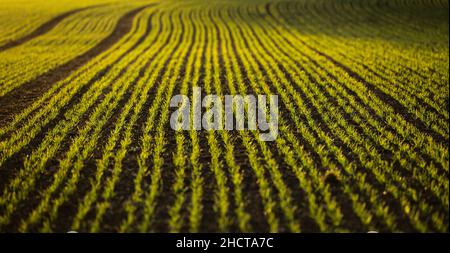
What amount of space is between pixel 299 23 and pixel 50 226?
36.2 meters

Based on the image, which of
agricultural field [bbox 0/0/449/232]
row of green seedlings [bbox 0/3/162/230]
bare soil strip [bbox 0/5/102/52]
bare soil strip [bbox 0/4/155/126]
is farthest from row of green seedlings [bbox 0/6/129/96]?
row of green seedlings [bbox 0/3/162/230]

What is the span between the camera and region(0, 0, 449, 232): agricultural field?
217 inches

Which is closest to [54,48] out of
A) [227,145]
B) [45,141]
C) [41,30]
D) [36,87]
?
[41,30]

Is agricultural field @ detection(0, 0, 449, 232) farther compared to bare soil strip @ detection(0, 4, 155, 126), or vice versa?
bare soil strip @ detection(0, 4, 155, 126)

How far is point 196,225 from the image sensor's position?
5.24 m

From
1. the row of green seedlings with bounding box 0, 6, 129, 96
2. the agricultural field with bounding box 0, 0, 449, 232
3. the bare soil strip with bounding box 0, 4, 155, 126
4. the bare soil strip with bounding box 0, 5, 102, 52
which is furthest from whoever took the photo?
the bare soil strip with bounding box 0, 5, 102, 52

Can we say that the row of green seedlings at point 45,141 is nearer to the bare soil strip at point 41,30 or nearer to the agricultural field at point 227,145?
the agricultural field at point 227,145

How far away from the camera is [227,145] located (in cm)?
814

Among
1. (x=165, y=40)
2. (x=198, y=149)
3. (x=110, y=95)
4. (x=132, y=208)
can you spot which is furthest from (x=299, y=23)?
(x=132, y=208)

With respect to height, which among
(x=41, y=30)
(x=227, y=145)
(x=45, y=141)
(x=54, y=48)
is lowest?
(x=227, y=145)

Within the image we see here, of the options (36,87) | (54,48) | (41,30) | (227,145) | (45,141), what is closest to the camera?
(227,145)

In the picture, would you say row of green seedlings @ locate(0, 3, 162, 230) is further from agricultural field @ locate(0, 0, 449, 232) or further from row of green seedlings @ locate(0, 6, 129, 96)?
row of green seedlings @ locate(0, 6, 129, 96)

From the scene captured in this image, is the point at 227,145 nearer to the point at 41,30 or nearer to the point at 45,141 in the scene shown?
the point at 45,141

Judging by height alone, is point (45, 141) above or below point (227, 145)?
above
